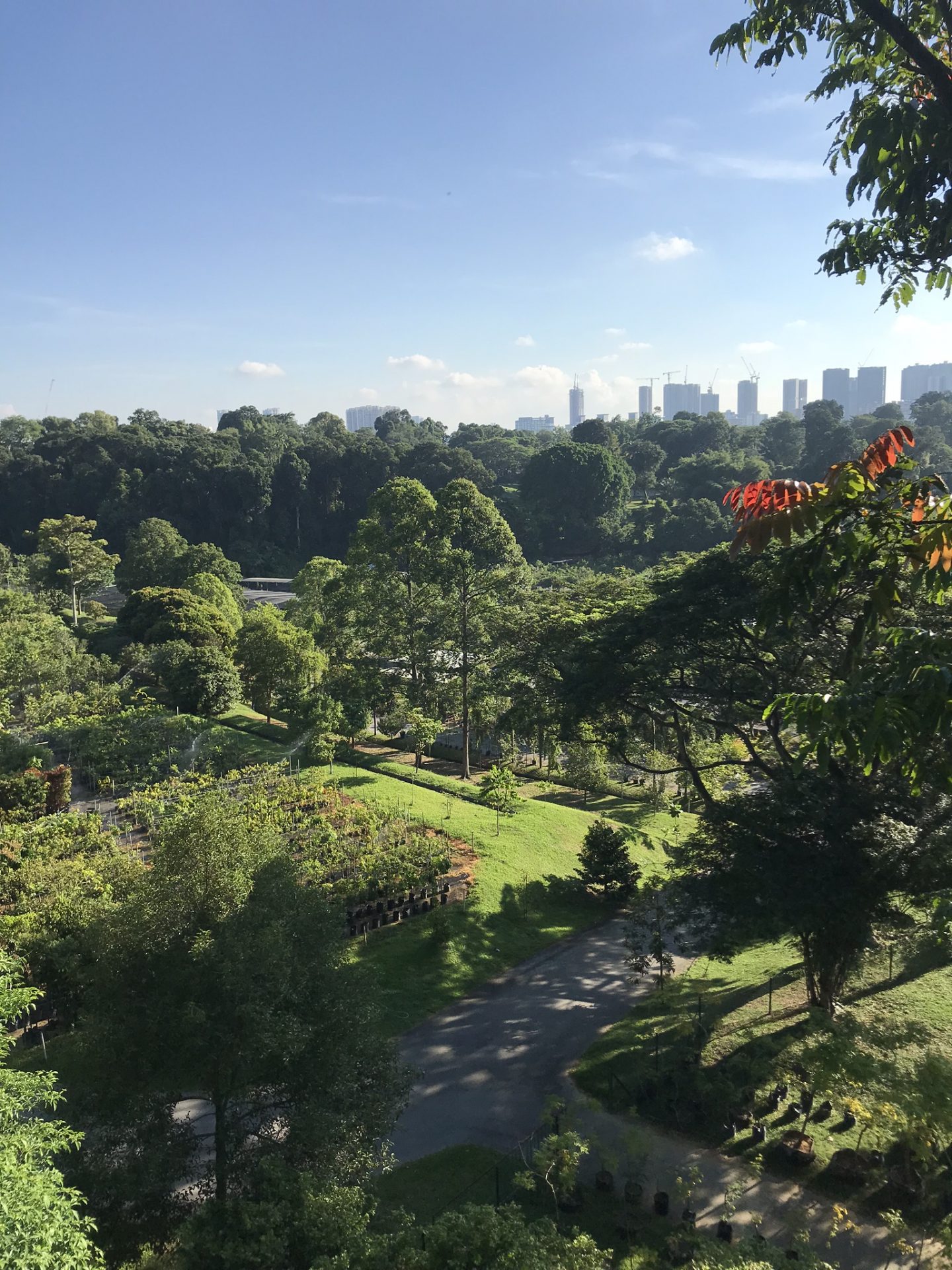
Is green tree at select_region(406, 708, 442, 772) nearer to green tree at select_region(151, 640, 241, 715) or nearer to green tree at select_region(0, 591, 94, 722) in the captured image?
green tree at select_region(151, 640, 241, 715)

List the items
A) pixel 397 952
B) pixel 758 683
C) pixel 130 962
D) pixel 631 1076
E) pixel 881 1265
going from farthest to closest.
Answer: pixel 397 952 < pixel 758 683 < pixel 631 1076 < pixel 881 1265 < pixel 130 962

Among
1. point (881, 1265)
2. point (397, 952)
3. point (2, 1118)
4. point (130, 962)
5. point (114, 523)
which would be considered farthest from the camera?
point (114, 523)

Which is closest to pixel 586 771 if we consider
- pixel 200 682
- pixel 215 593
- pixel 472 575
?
pixel 472 575

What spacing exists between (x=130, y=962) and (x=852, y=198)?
929 centimetres

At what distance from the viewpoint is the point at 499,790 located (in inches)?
732

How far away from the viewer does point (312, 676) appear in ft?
89.0

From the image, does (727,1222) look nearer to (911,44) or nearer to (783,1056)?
(783,1056)

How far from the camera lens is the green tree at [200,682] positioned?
2525 cm

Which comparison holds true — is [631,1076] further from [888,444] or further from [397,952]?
[888,444]

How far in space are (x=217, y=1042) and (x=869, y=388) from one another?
171 m

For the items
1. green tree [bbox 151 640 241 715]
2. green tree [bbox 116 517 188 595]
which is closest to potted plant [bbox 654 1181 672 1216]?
green tree [bbox 151 640 241 715]

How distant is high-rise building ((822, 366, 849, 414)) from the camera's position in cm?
15662

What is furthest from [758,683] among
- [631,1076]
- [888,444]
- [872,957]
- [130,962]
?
[130,962]

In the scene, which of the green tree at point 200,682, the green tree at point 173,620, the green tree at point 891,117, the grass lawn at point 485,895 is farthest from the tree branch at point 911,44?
the green tree at point 173,620
